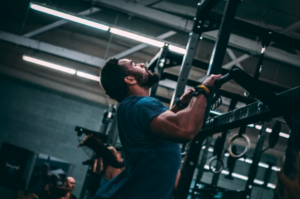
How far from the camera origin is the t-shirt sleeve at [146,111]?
1216 millimetres

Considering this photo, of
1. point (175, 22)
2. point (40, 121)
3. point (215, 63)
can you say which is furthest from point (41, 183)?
point (215, 63)

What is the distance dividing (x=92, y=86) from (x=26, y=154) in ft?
11.2

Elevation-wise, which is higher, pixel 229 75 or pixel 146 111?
pixel 229 75

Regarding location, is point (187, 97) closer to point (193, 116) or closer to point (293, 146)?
point (193, 116)

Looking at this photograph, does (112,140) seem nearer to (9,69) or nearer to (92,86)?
(92,86)

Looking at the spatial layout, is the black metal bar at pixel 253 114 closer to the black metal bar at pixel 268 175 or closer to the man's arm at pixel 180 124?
the man's arm at pixel 180 124

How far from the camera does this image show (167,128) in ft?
3.73

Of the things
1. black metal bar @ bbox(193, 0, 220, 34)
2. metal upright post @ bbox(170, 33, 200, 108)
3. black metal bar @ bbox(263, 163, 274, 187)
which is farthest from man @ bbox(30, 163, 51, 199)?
black metal bar @ bbox(263, 163, 274, 187)

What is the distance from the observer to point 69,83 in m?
9.98

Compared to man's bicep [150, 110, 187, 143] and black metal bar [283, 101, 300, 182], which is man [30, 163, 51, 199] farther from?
black metal bar [283, 101, 300, 182]

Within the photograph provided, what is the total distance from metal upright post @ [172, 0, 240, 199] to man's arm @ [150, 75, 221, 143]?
0.49 m

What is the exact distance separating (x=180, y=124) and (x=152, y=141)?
242 mm

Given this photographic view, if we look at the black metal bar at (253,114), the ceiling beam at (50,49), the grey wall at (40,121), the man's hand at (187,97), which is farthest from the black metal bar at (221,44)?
the grey wall at (40,121)

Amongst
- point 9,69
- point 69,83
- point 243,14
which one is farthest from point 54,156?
point 243,14
